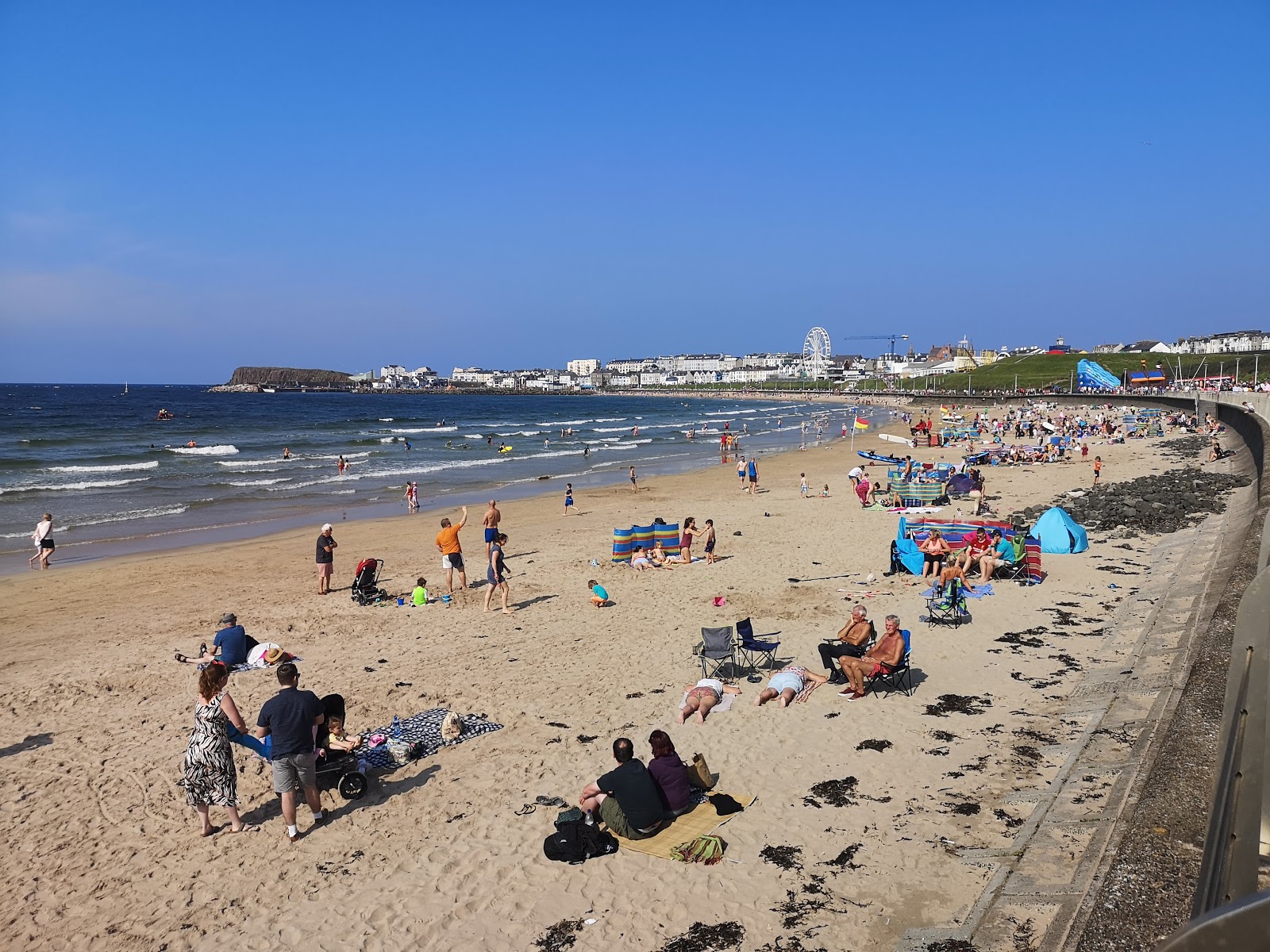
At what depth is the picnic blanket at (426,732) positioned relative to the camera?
7.56 metres

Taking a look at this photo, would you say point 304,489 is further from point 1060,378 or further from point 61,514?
point 1060,378

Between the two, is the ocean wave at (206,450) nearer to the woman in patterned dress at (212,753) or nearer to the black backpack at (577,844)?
the woman in patterned dress at (212,753)

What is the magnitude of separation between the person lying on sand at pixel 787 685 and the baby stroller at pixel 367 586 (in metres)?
7.07

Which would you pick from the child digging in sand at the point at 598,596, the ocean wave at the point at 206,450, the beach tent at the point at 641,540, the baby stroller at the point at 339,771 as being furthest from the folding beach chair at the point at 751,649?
the ocean wave at the point at 206,450

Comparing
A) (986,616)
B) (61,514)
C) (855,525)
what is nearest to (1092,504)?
(855,525)

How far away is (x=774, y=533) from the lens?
18.6m

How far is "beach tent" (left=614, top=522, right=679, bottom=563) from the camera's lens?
1569 cm

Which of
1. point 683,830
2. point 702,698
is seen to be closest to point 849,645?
point 702,698

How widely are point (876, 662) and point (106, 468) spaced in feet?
129

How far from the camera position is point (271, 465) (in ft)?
132

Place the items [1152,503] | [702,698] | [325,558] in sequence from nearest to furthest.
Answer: [702,698] < [325,558] < [1152,503]

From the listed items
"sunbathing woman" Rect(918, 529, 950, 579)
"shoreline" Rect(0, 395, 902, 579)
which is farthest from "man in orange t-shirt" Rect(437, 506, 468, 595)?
"shoreline" Rect(0, 395, 902, 579)

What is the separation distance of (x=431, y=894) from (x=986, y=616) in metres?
8.28

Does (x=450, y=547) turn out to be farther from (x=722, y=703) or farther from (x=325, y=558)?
(x=722, y=703)
